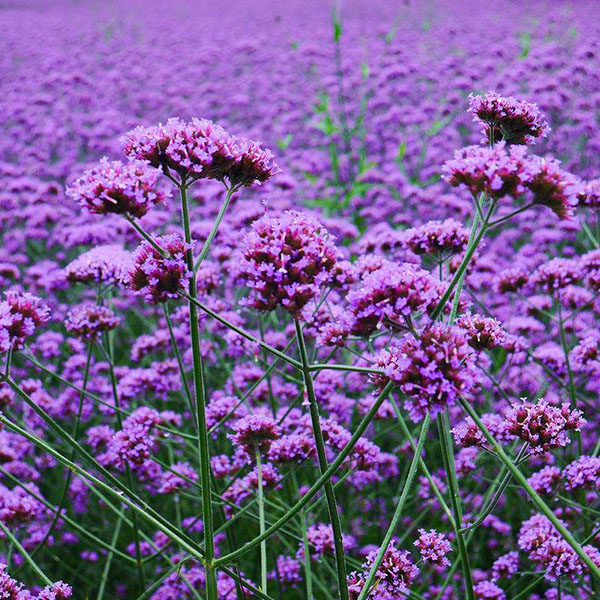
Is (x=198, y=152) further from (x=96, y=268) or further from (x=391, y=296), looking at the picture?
(x=96, y=268)

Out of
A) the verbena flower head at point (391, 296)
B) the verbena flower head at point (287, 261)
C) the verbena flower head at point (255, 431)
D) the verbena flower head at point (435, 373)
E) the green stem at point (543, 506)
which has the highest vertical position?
the verbena flower head at point (287, 261)

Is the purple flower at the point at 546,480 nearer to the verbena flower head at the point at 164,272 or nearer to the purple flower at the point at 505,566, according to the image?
the purple flower at the point at 505,566

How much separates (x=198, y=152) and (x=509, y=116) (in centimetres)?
90

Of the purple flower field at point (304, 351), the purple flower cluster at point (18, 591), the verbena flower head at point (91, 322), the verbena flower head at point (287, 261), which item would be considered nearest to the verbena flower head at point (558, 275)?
the purple flower field at point (304, 351)

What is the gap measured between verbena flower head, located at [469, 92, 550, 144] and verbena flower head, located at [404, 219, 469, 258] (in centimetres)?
47

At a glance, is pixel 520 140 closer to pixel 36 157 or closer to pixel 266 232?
pixel 266 232

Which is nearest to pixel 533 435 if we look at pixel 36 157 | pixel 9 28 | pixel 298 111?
pixel 36 157

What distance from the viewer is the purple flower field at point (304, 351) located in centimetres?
158

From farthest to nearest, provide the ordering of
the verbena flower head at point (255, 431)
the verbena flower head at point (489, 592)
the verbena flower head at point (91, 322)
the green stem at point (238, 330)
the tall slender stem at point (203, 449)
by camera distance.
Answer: the verbena flower head at point (91, 322) < the verbena flower head at point (489, 592) < the verbena flower head at point (255, 431) < the tall slender stem at point (203, 449) < the green stem at point (238, 330)

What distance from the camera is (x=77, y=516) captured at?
156 inches

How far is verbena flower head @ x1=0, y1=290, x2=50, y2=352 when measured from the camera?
1861 mm

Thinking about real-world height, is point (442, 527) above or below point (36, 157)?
below

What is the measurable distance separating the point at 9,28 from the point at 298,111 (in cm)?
1481

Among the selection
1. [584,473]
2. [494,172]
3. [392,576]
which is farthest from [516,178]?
[584,473]
